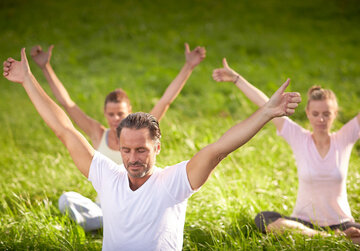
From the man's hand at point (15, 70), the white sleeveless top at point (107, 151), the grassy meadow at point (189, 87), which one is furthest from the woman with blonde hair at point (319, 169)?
the man's hand at point (15, 70)

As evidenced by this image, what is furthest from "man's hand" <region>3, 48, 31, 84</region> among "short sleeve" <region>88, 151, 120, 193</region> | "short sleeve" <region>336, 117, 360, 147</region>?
"short sleeve" <region>336, 117, 360, 147</region>

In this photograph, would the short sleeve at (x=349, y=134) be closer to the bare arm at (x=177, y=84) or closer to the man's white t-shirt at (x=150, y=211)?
the bare arm at (x=177, y=84)

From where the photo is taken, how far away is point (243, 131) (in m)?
2.21

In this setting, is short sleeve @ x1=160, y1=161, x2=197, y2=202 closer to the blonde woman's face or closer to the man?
the man

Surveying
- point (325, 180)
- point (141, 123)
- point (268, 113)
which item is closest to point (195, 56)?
point (325, 180)

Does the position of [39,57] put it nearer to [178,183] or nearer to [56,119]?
[56,119]

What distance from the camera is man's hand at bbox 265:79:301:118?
85.9 inches

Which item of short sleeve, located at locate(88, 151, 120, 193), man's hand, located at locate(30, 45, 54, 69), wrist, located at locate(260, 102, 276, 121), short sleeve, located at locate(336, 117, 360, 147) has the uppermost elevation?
man's hand, located at locate(30, 45, 54, 69)

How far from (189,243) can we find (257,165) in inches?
80.1

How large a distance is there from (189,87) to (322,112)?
656cm

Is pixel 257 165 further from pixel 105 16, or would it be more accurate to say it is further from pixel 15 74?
pixel 105 16

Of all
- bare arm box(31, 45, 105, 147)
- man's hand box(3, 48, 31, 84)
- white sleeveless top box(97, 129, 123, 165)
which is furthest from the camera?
white sleeveless top box(97, 129, 123, 165)

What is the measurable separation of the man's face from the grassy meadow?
3.68 ft

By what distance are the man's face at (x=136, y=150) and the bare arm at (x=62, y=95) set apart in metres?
1.77
